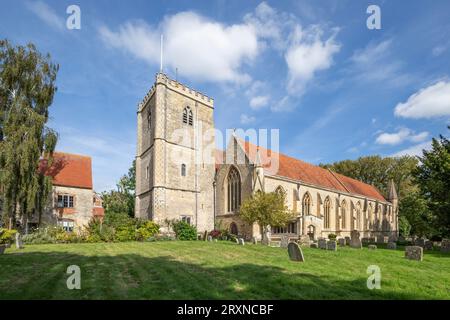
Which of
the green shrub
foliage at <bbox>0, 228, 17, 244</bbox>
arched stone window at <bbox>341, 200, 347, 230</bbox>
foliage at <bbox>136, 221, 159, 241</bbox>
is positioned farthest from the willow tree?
arched stone window at <bbox>341, 200, 347, 230</bbox>

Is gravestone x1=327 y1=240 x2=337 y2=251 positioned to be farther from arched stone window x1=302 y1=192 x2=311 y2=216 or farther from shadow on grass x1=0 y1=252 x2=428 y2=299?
arched stone window x1=302 y1=192 x2=311 y2=216

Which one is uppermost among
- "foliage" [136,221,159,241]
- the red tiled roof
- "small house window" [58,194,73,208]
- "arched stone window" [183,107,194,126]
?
"arched stone window" [183,107,194,126]

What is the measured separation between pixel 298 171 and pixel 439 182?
1574 cm

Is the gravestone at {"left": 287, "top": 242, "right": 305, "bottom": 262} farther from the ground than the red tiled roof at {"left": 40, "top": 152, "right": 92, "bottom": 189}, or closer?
closer

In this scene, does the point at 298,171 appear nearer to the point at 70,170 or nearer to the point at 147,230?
the point at 147,230

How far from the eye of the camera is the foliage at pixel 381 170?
57.0 metres

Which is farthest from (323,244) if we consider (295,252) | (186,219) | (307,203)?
(307,203)

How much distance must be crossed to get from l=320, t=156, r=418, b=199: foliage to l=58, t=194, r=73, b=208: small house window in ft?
163

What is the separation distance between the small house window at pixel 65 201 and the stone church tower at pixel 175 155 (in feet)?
21.5

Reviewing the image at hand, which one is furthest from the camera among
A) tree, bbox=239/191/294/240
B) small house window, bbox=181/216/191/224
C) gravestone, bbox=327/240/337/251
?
small house window, bbox=181/216/191/224

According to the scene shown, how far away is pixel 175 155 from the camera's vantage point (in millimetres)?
30500

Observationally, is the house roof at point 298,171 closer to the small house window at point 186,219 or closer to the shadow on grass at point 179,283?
the small house window at point 186,219

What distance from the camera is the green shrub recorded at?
27531 millimetres
